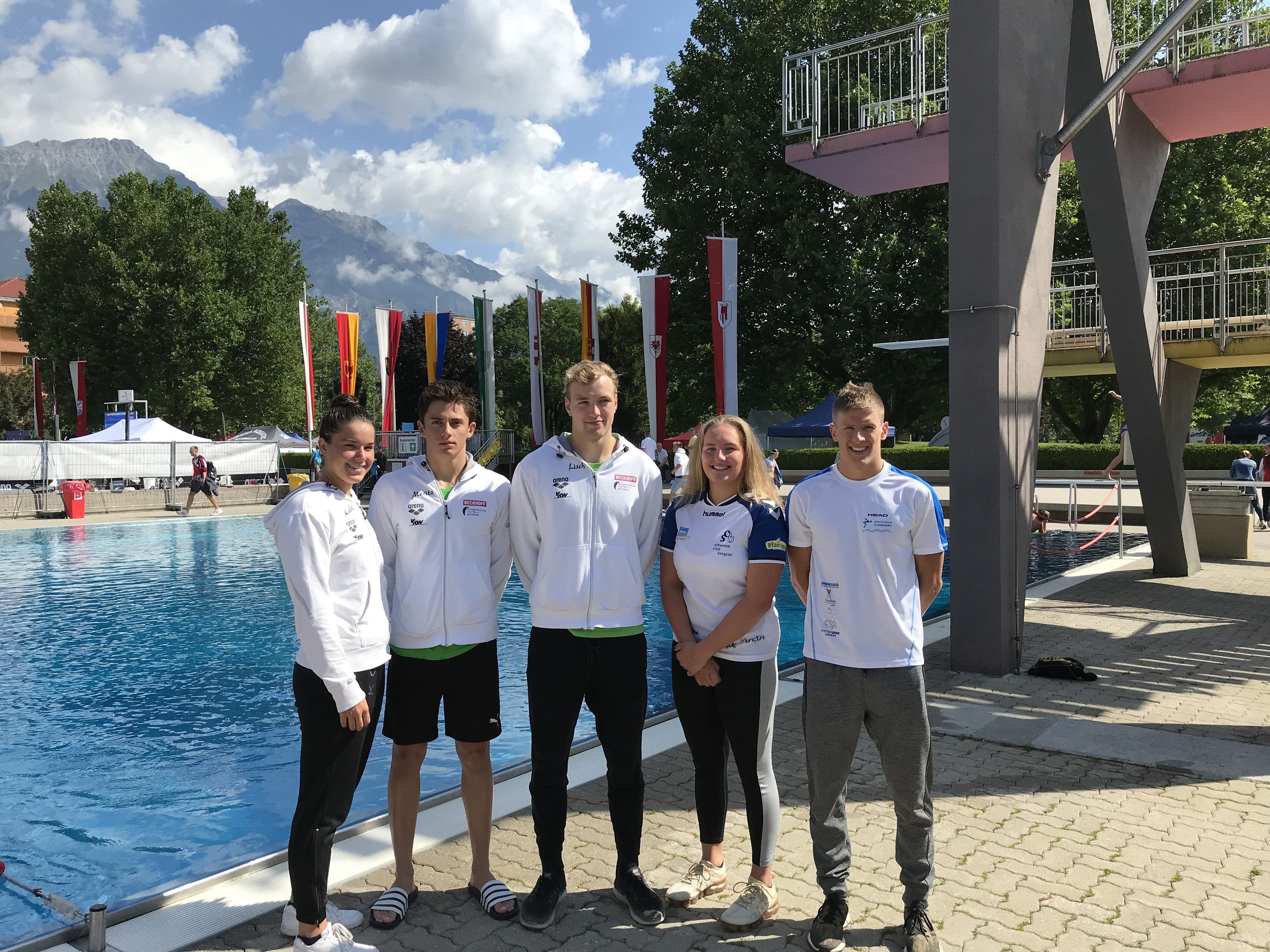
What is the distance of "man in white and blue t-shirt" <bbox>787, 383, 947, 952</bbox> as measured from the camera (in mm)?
3213

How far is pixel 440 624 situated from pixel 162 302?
45686 millimetres

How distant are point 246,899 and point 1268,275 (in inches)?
728

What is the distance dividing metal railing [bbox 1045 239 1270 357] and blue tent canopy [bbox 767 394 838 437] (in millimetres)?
9801

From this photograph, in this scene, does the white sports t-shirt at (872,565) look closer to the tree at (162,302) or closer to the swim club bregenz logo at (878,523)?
the swim club bregenz logo at (878,523)

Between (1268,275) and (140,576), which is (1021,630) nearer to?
(1268,275)

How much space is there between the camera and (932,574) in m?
3.32

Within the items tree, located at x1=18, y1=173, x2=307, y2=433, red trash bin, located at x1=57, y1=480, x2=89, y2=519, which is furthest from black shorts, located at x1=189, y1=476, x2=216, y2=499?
tree, located at x1=18, y1=173, x2=307, y2=433

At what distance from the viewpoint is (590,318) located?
26.3 m

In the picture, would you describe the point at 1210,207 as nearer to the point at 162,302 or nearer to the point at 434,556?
the point at 434,556

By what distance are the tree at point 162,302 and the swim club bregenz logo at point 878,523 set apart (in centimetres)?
4523

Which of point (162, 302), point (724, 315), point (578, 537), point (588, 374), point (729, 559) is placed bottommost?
point (729, 559)

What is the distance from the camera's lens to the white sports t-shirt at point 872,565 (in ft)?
10.6

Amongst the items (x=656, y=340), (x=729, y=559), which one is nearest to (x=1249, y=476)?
(x=656, y=340)

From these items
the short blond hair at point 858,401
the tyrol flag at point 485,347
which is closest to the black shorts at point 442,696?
the short blond hair at point 858,401
